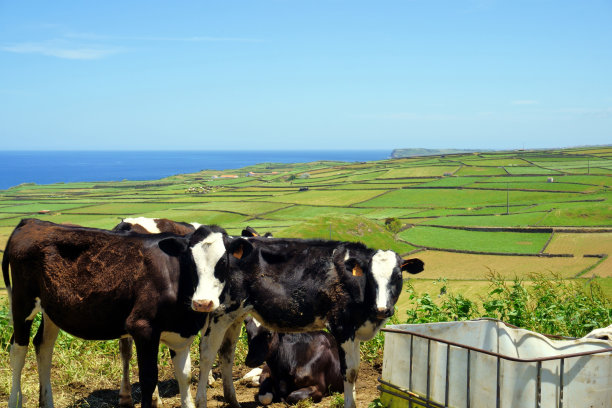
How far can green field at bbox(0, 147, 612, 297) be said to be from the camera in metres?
50.9

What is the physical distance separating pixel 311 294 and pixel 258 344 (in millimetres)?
1806

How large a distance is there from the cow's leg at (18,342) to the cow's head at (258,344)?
3.05m

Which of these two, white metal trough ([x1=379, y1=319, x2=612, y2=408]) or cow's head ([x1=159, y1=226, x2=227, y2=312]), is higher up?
cow's head ([x1=159, y1=226, x2=227, y2=312])

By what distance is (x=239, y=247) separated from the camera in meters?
7.20

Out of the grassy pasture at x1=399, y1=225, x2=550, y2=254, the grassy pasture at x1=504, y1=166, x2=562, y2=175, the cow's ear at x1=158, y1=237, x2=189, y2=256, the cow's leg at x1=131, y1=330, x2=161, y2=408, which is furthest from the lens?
the grassy pasture at x1=504, y1=166, x2=562, y2=175

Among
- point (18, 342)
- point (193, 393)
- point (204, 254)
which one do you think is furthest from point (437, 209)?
point (18, 342)

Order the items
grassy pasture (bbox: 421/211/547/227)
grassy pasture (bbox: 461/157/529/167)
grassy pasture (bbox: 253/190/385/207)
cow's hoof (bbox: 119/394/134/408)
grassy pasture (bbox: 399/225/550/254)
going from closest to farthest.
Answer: cow's hoof (bbox: 119/394/134/408) → grassy pasture (bbox: 399/225/550/254) → grassy pasture (bbox: 421/211/547/227) → grassy pasture (bbox: 253/190/385/207) → grassy pasture (bbox: 461/157/529/167)

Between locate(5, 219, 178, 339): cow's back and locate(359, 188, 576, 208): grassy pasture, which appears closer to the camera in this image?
locate(5, 219, 178, 339): cow's back

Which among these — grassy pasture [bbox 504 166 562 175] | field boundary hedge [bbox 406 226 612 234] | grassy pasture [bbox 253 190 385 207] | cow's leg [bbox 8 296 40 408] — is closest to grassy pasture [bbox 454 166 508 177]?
grassy pasture [bbox 504 166 562 175]

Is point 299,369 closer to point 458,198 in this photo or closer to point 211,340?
point 211,340

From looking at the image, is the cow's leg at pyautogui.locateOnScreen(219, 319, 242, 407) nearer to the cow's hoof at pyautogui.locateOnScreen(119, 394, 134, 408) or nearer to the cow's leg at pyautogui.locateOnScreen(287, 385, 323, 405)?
the cow's leg at pyautogui.locateOnScreen(287, 385, 323, 405)

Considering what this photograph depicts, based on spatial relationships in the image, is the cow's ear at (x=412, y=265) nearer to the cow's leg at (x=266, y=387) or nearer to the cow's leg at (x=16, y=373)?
the cow's leg at (x=266, y=387)

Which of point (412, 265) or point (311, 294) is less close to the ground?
point (412, 265)

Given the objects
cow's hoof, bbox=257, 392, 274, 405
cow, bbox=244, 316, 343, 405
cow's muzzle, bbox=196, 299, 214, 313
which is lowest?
cow's hoof, bbox=257, 392, 274, 405
